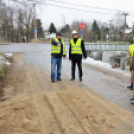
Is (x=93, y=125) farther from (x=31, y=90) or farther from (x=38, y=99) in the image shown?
(x=31, y=90)

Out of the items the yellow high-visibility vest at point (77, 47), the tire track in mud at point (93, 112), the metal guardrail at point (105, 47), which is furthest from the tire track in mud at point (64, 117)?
the metal guardrail at point (105, 47)

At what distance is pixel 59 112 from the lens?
12.1ft

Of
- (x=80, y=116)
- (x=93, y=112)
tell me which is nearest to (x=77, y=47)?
(x=93, y=112)

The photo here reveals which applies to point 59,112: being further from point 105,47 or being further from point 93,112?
point 105,47

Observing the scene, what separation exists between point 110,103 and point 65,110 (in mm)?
1278

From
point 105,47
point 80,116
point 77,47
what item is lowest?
point 80,116

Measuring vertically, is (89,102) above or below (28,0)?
below

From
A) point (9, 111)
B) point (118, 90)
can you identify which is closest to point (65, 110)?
point (9, 111)

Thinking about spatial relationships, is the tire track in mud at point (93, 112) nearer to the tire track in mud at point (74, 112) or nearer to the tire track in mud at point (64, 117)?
the tire track in mud at point (74, 112)

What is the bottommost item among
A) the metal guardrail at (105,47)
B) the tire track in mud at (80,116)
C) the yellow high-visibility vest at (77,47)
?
the tire track in mud at (80,116)

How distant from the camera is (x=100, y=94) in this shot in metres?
5.02

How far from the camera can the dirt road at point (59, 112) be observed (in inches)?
122

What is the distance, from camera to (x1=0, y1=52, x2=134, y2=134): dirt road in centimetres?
309

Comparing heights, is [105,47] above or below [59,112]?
above
